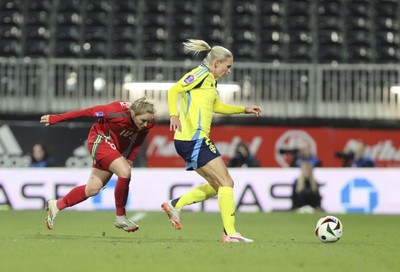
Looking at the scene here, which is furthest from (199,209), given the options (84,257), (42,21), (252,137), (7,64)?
(84,257)

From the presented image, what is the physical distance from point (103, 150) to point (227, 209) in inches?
63.0

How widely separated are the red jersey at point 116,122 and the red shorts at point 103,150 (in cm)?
6

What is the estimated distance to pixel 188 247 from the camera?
8.73 m

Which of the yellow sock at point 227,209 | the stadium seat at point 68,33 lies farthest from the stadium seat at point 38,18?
the yellow sock at point 227,209

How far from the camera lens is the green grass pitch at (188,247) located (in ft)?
23.2

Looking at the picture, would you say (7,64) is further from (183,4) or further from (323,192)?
(323,192)

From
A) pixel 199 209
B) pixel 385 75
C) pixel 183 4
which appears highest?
pixel 183 4

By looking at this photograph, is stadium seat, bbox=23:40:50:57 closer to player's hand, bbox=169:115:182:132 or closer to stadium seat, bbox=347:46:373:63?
stadium seat, bbox=347:46:373:63

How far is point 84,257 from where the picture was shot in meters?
7.59

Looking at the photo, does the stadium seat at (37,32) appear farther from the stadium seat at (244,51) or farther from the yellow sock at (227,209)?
the yellow sock at (227,209)

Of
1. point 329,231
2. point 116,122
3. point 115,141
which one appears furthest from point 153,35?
point 329,231

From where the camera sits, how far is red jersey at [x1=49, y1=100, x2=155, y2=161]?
988cm

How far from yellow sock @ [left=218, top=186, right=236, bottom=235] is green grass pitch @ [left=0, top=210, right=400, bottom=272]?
0.21 metres

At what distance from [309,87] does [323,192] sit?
2.61 m
